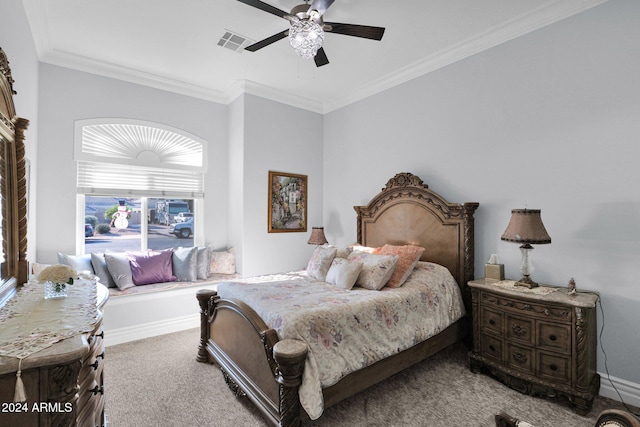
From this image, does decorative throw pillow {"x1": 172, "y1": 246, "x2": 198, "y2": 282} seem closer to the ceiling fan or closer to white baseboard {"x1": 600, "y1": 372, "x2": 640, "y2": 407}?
the ceiling fan

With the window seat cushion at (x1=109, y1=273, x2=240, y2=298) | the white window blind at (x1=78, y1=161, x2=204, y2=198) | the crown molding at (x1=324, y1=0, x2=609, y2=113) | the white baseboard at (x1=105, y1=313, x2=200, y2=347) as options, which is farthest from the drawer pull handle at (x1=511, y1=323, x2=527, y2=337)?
the white window blind at (x1=78, y1=161, x2=204, y2=198)

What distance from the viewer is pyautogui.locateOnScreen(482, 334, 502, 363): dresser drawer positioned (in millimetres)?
2576

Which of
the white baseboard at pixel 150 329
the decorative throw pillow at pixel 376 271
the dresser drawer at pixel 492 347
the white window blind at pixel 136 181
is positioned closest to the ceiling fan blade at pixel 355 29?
the decorative throw pillow at pixel 376 271

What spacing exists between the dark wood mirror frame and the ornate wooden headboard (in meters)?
3.33

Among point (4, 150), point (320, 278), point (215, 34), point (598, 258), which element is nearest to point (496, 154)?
point (598, 258)

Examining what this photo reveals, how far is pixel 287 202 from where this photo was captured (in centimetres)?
470

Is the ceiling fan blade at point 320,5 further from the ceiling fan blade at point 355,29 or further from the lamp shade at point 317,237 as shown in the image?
the lamp shade at point 317,237

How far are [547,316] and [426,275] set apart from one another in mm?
972

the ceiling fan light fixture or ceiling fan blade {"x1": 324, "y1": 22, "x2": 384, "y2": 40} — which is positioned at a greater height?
ceiling fan blade {"x1": 324, "y1": 22, "x2": 384, "y2": 40}

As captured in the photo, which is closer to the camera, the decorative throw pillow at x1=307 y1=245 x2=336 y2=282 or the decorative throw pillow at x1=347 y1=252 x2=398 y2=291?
the decorative throw pillow at x1=347 y1=252 x2=398 y2=291

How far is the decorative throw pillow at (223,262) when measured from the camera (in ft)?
14.2

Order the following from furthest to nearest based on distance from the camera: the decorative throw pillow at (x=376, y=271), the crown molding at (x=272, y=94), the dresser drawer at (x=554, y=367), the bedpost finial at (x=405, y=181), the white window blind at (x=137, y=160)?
the crown molding at (x=272, y=94) → the white window blind at (x=137, y=160) → the bedpost finial at (x=405, y=181) → the decorative throw pillow at (x=376, y=271) → the dresser drawer at (x=554, y=367)

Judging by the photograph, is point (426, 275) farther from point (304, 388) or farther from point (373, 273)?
point (304, 388)

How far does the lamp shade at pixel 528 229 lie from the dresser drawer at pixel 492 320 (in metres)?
0.64
